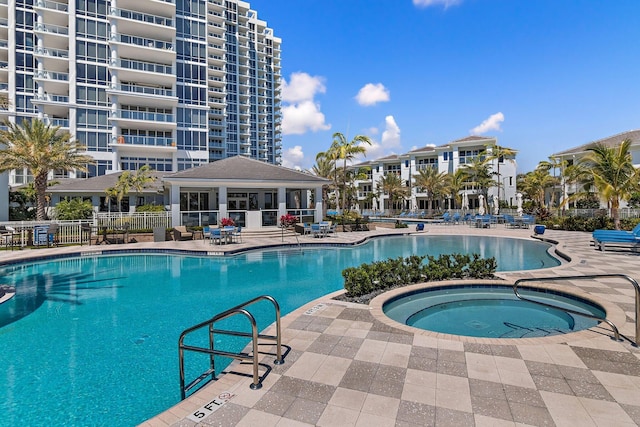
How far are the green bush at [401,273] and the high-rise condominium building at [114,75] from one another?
3511cm

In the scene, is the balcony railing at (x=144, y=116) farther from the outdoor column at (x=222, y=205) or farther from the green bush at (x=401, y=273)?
the green bush at (x=401, y=273)

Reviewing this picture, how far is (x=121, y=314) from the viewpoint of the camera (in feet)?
26.0

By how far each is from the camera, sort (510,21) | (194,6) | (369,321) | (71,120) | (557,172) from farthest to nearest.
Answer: (557,172) → (194,6) → (71,120) → (510,21) → (369,321)

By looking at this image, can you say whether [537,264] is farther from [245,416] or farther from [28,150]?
[28,150]

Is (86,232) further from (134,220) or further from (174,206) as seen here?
(174,206)

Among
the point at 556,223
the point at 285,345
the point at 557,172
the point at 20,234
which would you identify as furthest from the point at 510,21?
the point at 557,172

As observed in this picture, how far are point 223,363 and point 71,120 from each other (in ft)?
133

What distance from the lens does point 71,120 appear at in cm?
3562

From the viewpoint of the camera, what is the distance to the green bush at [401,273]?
7930mm

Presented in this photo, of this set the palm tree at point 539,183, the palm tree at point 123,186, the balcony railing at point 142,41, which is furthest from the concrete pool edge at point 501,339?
the balcony railing at point 142,41

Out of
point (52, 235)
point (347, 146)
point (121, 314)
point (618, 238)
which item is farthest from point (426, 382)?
point (347, 146)

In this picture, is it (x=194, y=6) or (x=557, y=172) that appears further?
(x=557, y=172)

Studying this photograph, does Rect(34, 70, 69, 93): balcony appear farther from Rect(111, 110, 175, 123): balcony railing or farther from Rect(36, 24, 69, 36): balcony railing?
Rect(111, 110, 175, 123): balcony railing

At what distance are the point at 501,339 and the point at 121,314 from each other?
25.9 ft
